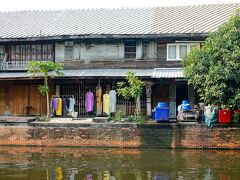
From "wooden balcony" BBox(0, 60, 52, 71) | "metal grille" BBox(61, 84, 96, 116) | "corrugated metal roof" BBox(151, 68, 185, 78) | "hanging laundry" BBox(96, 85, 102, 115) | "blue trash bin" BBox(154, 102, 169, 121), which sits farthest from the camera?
"wooden balcony" BBox(0, 60, 52, 71)

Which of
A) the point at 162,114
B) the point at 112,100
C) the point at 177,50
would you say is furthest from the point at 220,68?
the point at 112,100

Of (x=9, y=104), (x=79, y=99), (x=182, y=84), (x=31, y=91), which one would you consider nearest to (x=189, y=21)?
(x=182, y=84)

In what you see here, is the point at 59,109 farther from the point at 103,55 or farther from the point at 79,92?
the point at 103,55

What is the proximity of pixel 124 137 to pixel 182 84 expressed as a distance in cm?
569

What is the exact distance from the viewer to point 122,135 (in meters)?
17.4

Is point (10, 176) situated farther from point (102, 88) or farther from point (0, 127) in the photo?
point (102, 88)

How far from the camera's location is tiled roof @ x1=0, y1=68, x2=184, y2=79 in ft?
65.3

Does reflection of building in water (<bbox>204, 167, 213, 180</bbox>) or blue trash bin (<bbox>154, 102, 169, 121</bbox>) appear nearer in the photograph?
reflection of building in water (<bbox>204, 167, 213, 180</bbox>)

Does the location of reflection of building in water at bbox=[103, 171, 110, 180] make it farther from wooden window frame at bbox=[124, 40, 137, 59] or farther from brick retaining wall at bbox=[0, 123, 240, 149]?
wooden window frame at bbox=[124, 40, 137, 59]

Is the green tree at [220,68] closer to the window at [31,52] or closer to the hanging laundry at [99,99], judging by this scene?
the hanging laundry at [99,99]

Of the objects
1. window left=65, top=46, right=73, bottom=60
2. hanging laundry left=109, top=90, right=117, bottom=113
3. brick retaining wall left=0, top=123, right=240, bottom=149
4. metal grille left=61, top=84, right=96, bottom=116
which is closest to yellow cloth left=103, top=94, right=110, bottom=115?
hanging laundry left=109, top=90, right=117, bottom=113

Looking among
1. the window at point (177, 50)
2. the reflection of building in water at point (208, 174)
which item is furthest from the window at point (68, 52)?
the reflection of building in water at point (208, 174)

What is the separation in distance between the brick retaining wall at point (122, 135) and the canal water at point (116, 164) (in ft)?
1.95

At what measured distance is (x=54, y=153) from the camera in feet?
52.6
